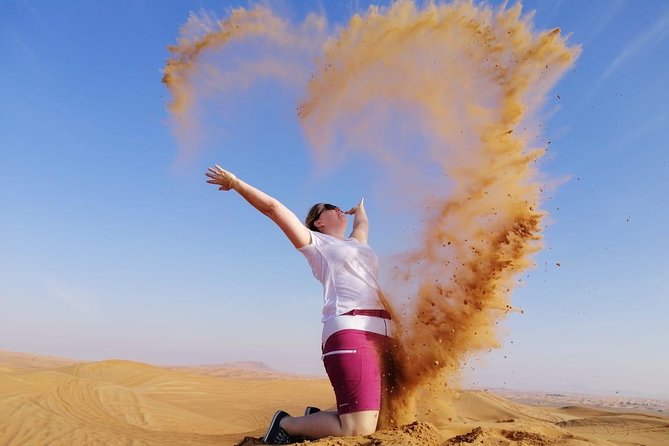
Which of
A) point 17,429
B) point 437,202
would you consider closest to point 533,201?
point 437,202

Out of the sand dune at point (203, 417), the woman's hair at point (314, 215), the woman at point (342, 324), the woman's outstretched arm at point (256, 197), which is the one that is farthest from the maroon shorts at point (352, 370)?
the woman's hair at point (314, 215)

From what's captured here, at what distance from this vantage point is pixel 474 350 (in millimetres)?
4766

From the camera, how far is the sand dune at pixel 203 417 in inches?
168

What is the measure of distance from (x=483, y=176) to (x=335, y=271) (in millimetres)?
2715

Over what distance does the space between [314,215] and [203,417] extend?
6969 millimetres

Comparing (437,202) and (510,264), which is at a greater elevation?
Answer: (437,202)

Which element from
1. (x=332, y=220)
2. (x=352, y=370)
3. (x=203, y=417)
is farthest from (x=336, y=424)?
(x=203, y=417)

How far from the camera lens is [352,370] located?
3582mm

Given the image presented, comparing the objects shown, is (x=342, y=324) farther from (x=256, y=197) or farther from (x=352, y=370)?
(x=256, y=197)

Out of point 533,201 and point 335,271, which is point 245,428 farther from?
point 533,201

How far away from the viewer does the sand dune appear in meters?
4.27

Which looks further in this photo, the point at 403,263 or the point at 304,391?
the point at 304,391

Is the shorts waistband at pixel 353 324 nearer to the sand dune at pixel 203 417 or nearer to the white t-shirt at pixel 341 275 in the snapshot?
the white t-shirt at pixel 341 275

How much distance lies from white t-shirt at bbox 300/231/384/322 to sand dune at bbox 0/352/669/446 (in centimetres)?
101
